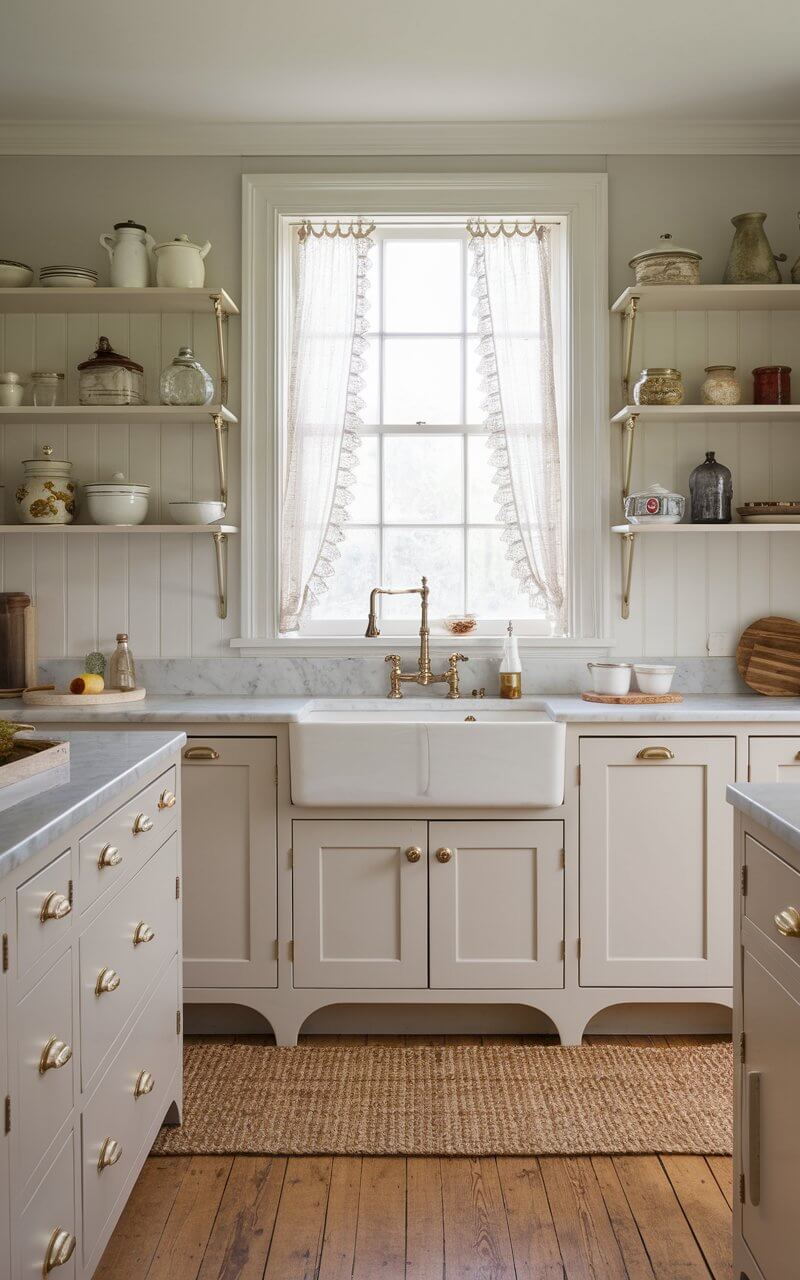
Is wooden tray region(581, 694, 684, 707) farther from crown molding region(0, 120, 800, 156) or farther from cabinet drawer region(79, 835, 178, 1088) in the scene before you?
crown molding region(0, 120, 800, 156)

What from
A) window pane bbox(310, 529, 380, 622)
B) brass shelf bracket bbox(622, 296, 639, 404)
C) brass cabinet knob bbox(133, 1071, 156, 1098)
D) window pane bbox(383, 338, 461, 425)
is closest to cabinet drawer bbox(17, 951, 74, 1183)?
brass cabinet knob bbox(133, 1071, 156, 1098)

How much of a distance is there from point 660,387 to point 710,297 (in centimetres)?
34

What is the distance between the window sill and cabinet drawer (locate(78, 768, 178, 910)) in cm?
113

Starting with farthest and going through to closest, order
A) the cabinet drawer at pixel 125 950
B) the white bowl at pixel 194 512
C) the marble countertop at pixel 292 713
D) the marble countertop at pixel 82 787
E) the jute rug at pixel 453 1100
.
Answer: the white bowl at pixel 194 512
the marble countertop at pixel 292 713
the jute rug at pixel 453 1100
the cabinet drawer at pixel 125 950
the marble countertop at pixel 82 787

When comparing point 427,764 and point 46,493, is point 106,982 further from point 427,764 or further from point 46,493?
point 46,493

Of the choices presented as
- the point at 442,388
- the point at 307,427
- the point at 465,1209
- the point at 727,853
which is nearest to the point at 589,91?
the point at 442,388

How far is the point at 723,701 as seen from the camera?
315cm

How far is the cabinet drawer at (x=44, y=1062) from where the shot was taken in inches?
53.9

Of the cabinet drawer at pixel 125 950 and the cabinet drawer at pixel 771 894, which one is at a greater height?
the cabinet drawer at pixel 771 894

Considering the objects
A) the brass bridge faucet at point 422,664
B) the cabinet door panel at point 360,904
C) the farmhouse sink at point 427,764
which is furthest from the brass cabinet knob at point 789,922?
the brass bridge faucet at point 422,664

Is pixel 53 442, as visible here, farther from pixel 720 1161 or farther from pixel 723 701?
pixel 720 1161

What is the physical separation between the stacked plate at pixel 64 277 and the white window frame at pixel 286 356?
1.71ft

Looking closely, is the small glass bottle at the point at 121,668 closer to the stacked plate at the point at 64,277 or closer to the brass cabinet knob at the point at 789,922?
the stacked plate at the point at 64,277

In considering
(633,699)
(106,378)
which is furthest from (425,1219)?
(106,378)
